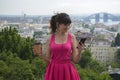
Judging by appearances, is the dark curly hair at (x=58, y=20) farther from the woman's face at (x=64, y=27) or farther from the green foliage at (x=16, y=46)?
the green foliage at (x=16, y=46)

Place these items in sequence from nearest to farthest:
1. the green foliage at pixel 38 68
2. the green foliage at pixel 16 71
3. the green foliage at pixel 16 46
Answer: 1. the green foliage at pixel 16 71
2. the green foliage at pixel 38 68
3. the green foliage at pixel 16 46

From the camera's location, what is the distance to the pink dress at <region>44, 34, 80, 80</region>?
2275 millimetres

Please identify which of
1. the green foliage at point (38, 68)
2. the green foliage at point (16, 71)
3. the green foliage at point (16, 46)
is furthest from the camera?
the green foliage at point (16, 46)

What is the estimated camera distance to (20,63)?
37.0ft

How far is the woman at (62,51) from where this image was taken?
2.27m

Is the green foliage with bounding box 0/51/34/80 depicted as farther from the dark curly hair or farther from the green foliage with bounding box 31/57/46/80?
the dark curly hair

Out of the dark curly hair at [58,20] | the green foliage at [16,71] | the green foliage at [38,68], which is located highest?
the dark curly hair at [58,20]

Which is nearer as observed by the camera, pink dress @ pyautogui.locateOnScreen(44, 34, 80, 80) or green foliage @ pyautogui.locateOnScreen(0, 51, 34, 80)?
pink dress @ pyautogui.locateOnScreen(44, 34, 80, 80)

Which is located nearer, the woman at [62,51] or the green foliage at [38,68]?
the woman at [62,51]

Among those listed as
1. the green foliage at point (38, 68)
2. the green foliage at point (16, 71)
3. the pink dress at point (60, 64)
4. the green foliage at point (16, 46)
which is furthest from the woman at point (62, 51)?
the green foliage at point (16, 46)

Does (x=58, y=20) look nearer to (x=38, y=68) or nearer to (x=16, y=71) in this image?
(x=16, y=71)

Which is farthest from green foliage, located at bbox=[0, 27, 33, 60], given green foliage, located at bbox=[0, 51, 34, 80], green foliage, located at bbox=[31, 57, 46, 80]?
green foliage, located at bbox=[0, 51, 34, 80]

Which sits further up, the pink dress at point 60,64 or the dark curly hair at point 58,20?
the dark curly hair at point 58,20

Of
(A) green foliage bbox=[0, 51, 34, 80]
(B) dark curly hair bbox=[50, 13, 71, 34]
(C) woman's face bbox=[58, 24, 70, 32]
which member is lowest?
(A) green foliage bbox=[0, 51, 34, 80]
